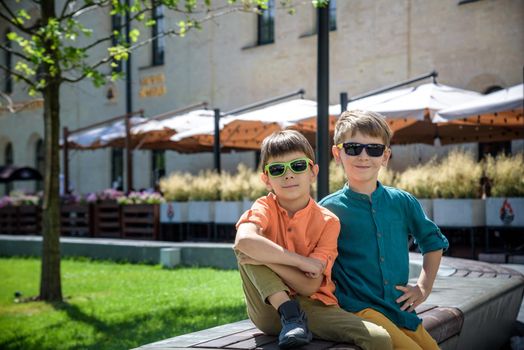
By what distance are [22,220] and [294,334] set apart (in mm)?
15805

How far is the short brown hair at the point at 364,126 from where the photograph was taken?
2.86 metres

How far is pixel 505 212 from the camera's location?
28.8 feet

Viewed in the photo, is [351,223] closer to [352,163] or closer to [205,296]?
[352,163]

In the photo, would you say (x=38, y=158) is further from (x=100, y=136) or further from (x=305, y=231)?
(x=305, y=231)

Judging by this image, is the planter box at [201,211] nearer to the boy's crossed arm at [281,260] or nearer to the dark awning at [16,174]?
the boy's crossed arm at [281,260]

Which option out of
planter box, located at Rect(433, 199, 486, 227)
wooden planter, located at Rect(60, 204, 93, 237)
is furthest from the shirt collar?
wooden planter, located at Rect(60, 204, 93, 237)

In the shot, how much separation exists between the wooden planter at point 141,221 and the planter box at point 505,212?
6847 millimetres

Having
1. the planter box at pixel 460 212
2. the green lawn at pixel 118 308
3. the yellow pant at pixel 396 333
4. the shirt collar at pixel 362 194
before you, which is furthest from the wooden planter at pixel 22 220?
the yellow pant at pixel 396 333

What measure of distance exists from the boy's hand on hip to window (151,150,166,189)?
2035cm

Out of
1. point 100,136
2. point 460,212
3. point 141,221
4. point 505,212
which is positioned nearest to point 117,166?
point 100,136

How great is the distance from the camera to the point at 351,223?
114 inches

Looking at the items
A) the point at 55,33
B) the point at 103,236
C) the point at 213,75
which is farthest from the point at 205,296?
the point at 213,75

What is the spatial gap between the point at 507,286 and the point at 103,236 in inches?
450

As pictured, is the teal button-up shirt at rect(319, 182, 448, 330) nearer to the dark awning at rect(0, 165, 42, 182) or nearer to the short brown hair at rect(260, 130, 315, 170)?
the short brown hair at rect(260, 130, 315, 170)
